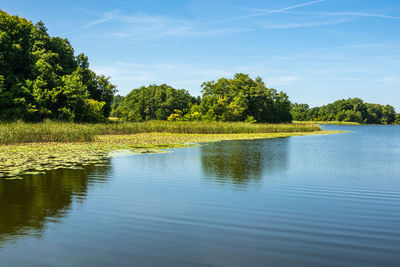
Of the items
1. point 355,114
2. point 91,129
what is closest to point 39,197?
point 91,129

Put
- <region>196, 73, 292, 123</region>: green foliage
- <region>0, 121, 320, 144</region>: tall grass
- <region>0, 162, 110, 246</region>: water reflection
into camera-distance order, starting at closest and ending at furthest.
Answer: <region>0, 162, 110, 246</region>: water reflection
<region>0, 121, 320, 144</region>: tall grass
<region>196, 73, 292, 123</region>: green foliage

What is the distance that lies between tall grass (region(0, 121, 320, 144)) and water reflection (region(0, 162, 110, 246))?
426 inches

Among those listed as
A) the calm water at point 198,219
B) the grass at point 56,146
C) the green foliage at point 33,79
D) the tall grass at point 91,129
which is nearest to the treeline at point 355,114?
the tall grass at point 91,129

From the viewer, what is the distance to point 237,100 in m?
66.2

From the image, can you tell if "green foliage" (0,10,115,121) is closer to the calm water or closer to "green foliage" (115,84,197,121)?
the calm water

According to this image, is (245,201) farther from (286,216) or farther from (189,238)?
(189,238)

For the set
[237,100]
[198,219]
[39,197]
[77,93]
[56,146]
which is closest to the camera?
[198,219]

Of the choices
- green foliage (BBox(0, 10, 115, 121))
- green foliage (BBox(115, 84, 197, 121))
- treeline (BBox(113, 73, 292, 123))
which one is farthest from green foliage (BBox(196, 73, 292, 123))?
green foliage (BBox(0, 10, 115, 121))

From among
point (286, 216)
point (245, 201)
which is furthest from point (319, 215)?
point (245, 201)

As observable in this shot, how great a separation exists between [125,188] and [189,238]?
4890mm

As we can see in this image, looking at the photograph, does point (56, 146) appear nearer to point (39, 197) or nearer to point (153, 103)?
point (39, 197)

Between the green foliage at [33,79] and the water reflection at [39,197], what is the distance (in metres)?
25.0

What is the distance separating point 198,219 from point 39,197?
466cm

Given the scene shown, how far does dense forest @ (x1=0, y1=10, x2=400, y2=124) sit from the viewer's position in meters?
34.9
